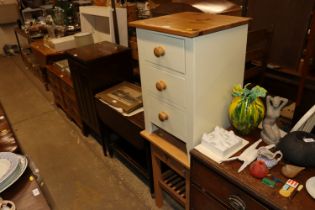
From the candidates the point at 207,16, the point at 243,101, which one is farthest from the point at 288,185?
the point at 207,16

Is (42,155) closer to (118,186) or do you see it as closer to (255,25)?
(118,186)

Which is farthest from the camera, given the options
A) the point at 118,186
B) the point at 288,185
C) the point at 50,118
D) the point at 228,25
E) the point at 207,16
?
the point at 50,118

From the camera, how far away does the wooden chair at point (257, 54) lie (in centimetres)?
149

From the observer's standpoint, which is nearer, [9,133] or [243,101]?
[243,101]

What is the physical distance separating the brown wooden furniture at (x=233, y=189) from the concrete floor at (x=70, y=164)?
695 millimetres

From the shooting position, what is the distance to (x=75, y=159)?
2.20 meters

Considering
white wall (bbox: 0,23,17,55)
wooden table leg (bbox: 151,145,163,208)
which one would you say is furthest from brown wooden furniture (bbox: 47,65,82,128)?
white wall (bbox: 0,23,17,55)

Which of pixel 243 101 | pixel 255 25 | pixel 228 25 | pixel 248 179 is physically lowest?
pixel 248 179

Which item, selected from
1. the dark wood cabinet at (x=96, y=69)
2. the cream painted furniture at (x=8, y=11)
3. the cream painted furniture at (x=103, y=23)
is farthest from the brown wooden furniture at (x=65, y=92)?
the cream painted furniture at (x=8, y=11)

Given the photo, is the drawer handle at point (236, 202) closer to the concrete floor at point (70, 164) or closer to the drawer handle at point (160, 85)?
the drawer handle at point (160, 85)

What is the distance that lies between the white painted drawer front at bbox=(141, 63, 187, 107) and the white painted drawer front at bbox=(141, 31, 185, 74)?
0.13 feet

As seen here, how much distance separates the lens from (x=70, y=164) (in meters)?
2.14

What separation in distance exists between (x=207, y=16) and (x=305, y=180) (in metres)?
0.77

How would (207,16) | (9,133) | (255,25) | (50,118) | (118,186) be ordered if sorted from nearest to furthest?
(207,16)
(9,133)
(255,25)
(118,186)
(50,118)
